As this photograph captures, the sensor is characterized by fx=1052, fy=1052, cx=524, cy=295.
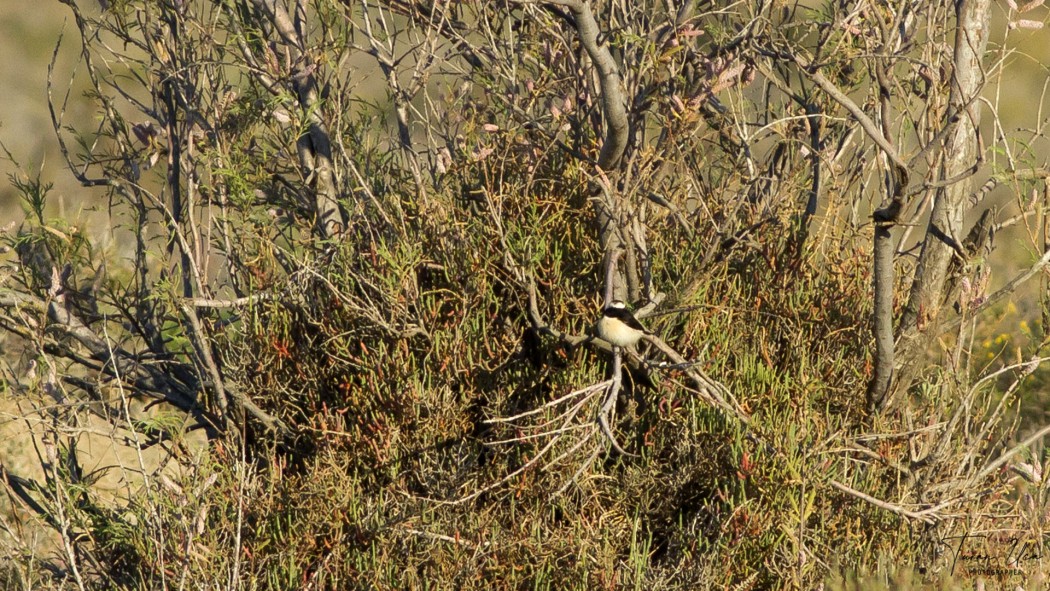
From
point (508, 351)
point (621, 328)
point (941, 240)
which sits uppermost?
point (941, 240)

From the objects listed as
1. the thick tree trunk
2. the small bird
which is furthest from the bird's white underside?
the thick tree trunk

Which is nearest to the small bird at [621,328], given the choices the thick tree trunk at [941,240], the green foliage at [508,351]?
the green foliage at [508,351]

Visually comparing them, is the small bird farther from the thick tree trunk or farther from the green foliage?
the thick tree trunk

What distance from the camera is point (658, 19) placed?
4008 mm

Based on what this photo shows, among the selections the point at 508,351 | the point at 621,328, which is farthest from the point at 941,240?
the point at 508,351

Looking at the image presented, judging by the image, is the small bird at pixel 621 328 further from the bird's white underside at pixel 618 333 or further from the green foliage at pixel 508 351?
the green foliage at pixel 508 351

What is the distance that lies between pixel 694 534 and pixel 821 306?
1.01 meters

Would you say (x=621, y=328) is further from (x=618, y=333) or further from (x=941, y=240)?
(x=941, y=240)

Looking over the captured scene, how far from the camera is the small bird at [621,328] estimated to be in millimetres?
3414

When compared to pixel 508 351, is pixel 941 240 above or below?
above

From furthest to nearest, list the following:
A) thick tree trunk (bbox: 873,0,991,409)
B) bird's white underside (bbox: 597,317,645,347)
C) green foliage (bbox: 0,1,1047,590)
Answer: thick tree trunk (bbox: 873,0,991,409) < green foliage (bbox: 0,1,1047,590) < bird's white underside (bbox: 597,317,645,347)

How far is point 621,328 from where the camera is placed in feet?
11.2

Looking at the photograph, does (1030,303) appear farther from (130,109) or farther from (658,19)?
(130,109)

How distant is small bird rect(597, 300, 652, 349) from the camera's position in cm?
341
